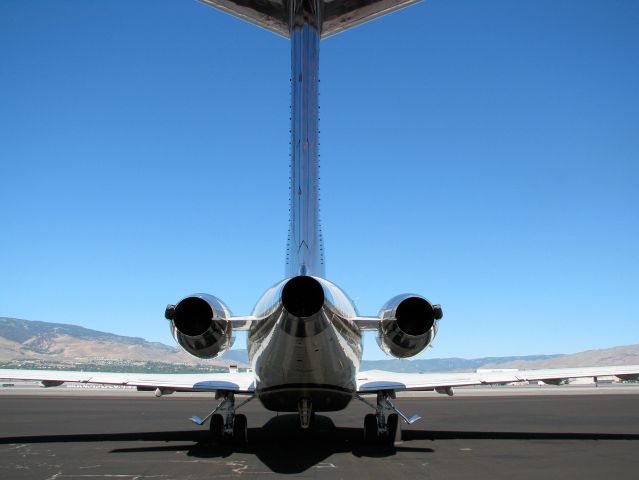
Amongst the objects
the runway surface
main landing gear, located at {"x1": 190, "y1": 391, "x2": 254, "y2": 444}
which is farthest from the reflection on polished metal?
main landing gear, located at {"x1": 190, "y1": 391, "x2": 254, "y2": 444}

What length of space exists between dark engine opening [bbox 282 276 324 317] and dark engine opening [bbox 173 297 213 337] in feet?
7.06

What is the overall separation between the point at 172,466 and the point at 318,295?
4.93 metres

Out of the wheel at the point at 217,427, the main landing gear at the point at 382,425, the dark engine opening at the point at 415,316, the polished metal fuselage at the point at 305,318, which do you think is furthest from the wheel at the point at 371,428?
the dark engine opening at the point at 415,316

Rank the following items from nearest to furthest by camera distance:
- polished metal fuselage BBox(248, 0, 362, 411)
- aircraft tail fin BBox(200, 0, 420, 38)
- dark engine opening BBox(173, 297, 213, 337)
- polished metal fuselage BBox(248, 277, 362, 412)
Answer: polished metal fuselage BBox(248, 277, 362, 412)
polished metal fuselage BBox(248, 0, 362, 411)
dark engine opening BBox(173, 297, 213, 337)
aircraft tail fin BBox(200, 0, 420, 38)

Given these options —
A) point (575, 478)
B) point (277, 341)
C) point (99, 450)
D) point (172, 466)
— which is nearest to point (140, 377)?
point (99, 450)

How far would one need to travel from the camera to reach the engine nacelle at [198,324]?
10.4 m

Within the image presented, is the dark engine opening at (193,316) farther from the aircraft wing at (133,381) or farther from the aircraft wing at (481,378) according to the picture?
the aircraft wing at (481,378)

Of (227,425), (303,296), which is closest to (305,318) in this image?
(303,296)

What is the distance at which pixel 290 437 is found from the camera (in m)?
16.9

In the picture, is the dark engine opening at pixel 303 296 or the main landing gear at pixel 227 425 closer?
the dark engine opening at pixel 303 296

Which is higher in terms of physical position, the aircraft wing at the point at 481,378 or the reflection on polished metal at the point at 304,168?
the reflection on polished metal at the point at 304,168

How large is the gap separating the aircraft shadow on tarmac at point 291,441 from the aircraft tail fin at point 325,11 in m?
12.0

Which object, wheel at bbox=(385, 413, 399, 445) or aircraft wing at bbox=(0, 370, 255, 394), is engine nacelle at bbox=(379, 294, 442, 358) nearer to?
wheel at bbox=(385, 413, 399, 445)

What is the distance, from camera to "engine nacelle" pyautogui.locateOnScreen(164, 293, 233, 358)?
34.3 ft
